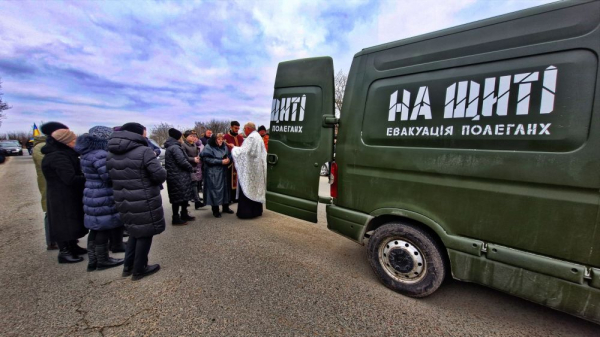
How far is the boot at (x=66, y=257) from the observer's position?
122 inches

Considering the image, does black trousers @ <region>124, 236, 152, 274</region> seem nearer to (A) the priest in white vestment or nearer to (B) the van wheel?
(A) the priest in white vestment

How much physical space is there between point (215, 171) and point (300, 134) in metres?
2.54

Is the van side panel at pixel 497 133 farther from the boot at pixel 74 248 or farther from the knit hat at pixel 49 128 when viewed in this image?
the boot at pixel 74 248

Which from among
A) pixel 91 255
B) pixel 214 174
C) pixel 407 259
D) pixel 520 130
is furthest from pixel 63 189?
pixel 520 130

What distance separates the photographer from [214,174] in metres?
4.95

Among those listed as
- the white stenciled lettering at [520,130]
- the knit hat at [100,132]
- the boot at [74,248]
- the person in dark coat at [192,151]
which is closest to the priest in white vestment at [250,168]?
the person in dark coat at [192,151]

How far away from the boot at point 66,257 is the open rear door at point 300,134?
2.53m

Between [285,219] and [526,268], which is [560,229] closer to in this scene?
[526,268]

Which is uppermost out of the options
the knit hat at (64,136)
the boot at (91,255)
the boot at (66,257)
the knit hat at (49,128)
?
the knit hat at (49,128)

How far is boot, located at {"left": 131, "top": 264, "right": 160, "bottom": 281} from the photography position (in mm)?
2705

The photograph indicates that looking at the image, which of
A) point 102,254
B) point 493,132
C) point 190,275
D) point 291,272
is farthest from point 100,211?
point 493,132

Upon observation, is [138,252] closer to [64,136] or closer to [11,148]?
[64,136]

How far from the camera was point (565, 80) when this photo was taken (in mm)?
1656

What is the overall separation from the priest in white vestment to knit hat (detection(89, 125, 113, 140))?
2.11 meters
